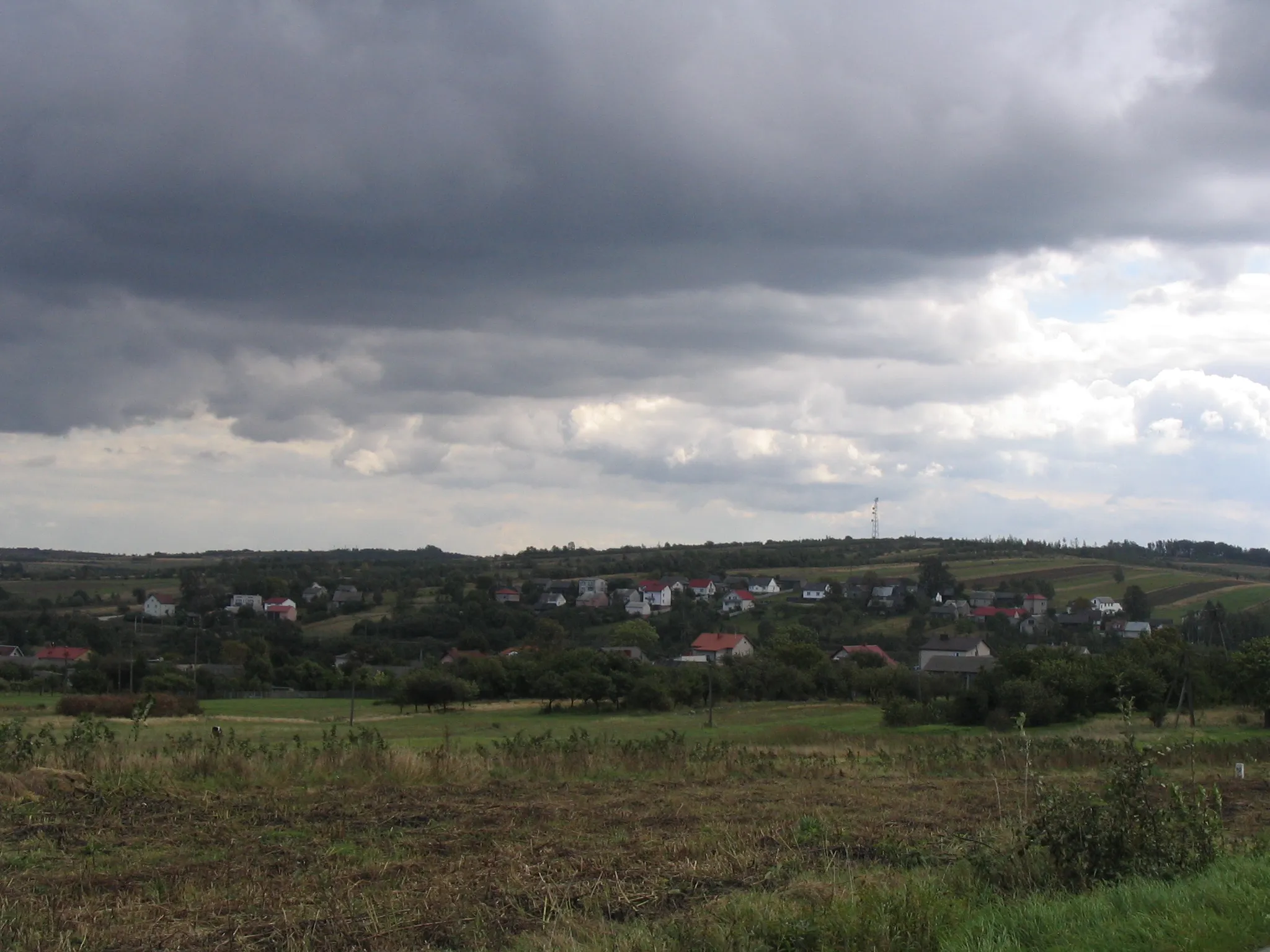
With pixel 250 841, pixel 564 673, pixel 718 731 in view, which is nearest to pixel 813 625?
pixel 564 673

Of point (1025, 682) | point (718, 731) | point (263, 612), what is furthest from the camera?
point (263, 612)

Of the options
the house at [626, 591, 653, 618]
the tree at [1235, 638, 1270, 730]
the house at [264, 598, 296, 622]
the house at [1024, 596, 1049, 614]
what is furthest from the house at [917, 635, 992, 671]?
the house at [264, 598, 296, 622]

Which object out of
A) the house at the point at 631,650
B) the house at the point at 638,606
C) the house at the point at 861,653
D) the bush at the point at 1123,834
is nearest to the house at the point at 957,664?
the house at the point at 861,653

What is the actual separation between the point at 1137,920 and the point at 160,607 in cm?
14543

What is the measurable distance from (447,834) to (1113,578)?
146473mm

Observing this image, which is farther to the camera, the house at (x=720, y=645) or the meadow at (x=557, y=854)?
the house at (x=720, y=645)

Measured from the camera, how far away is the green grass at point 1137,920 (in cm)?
769

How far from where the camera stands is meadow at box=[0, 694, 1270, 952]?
8.52 m

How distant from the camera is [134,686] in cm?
7750

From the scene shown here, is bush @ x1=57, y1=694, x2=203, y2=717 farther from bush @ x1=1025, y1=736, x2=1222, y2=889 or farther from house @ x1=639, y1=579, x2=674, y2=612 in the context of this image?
house @ x1=639, y1=579, x2=674, y2=612

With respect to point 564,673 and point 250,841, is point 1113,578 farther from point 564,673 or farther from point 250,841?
point 250,841

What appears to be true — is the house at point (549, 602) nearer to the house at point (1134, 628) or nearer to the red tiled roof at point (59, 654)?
the red tiled roof at point (59, 654)

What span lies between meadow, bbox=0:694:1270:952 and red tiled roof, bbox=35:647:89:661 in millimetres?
84619

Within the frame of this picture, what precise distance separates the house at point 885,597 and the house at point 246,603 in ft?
244
